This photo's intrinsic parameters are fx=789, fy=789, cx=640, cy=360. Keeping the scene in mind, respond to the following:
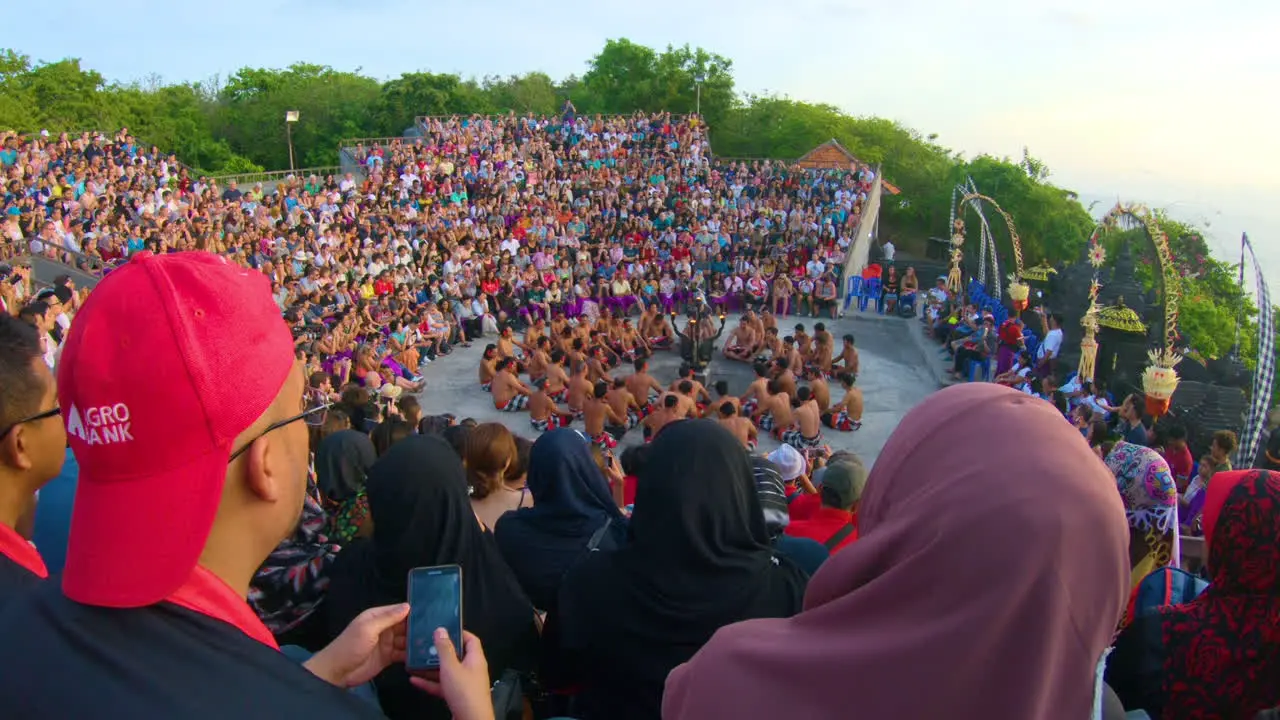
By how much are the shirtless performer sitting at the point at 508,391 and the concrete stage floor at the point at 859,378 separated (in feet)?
0.50

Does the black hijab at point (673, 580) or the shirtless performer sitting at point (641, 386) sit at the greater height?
the black hijab at point (673, 580)

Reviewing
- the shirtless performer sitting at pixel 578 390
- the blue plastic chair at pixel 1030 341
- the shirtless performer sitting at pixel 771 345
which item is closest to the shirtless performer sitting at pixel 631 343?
the shirtless performer sitting at pixel 771 345

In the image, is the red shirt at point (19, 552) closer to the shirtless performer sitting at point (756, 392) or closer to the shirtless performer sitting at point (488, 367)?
the shirtless performer sitting at point (756, 392)

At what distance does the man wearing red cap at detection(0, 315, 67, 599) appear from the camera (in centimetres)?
211

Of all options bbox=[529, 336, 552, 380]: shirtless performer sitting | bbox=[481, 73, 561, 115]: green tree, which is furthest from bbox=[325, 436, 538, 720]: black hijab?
bbox=[481, 73, 561, 115]: green tree

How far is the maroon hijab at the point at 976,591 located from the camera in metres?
0.94

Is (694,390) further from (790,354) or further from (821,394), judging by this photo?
(790,354)

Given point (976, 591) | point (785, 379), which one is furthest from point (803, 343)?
point (976, 591)

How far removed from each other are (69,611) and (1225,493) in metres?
2.72

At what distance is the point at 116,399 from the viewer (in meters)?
1.02

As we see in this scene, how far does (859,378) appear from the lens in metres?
12.8

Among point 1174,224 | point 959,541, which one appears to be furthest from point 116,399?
point 1174,224

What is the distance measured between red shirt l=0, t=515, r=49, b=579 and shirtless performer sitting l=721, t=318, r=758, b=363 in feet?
39.4

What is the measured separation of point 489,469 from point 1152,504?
2914 millimetres
